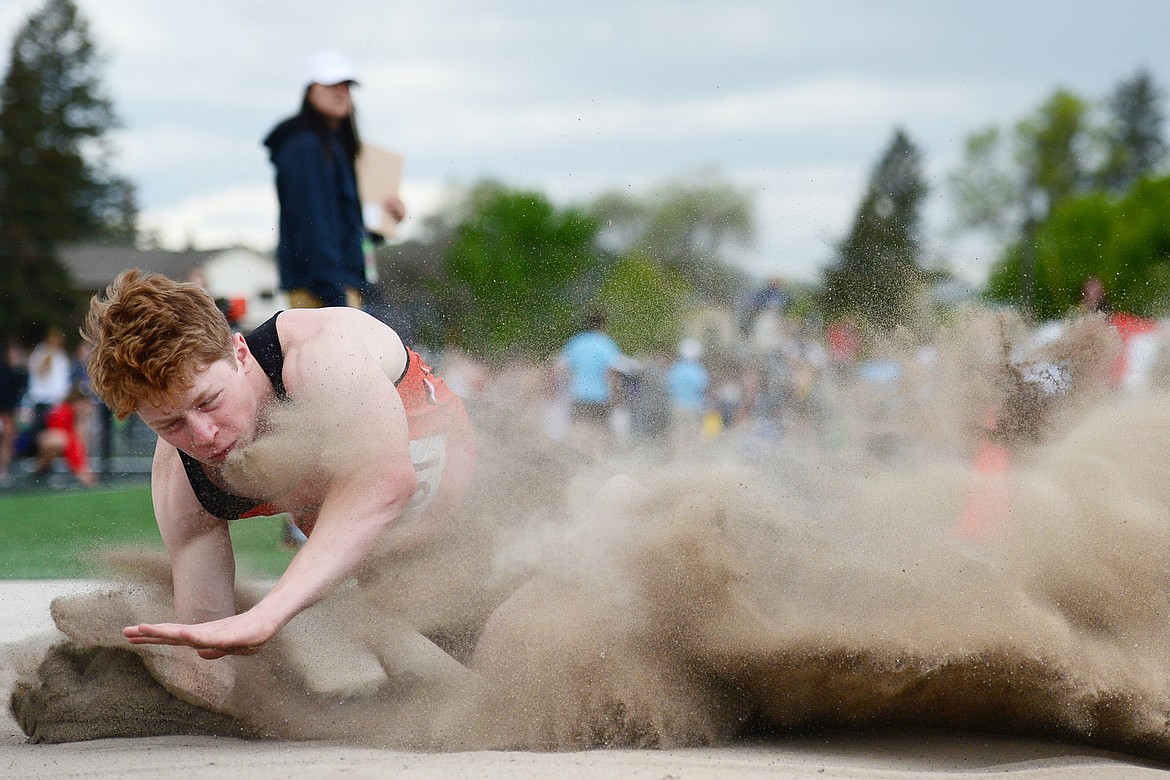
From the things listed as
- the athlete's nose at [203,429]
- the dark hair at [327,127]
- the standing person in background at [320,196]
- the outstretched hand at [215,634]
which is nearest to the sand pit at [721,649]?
the outstretched hand at [215,634]

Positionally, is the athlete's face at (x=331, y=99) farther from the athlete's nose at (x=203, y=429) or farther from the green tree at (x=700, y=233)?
the athlete's nose at (x=203, y=429)

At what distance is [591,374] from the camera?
31.0 feet

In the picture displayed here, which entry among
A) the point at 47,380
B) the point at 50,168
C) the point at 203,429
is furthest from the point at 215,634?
the point at 50,168

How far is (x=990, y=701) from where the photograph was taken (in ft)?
9.08

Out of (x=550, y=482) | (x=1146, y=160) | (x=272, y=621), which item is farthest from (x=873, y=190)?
(x=1146, y=160)

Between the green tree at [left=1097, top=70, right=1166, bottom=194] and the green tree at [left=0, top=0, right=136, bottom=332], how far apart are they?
63435 millimetres

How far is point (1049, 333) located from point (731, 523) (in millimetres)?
1575

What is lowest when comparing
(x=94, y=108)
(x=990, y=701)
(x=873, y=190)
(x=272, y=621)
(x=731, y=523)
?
(x=990, y=701)

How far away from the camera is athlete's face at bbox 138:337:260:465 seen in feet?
8.43

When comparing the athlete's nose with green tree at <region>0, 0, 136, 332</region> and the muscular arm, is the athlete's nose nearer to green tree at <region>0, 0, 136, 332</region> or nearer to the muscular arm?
the muscular arm

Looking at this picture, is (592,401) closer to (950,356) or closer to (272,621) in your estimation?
(950,356)

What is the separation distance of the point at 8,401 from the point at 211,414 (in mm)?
12024

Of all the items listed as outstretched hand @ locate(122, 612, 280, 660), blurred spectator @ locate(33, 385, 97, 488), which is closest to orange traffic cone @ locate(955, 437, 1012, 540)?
outstretched hand @ locate(122, 612, 280, 660)

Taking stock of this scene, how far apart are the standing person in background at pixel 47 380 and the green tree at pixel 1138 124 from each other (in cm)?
7747
